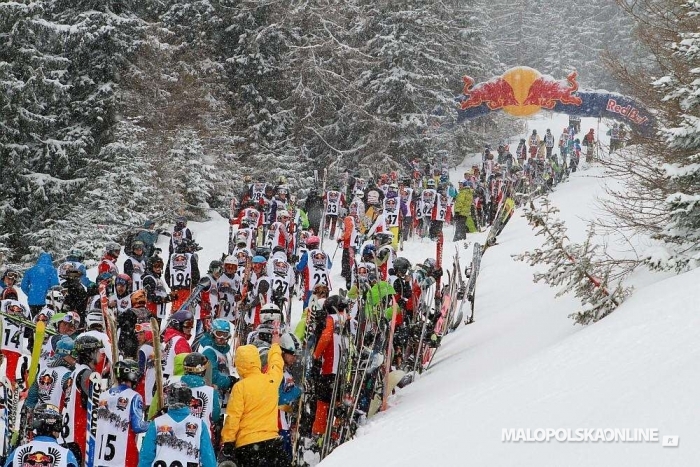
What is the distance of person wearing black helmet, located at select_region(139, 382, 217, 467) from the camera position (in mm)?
5547

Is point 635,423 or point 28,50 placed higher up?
point 28,50

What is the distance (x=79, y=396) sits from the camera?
Answer: 22.4ft

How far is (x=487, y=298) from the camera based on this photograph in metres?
15.8

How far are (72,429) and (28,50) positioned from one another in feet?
67.6

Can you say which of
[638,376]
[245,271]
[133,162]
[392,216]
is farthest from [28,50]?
[638,376]

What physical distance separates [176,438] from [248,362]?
0.99 metres

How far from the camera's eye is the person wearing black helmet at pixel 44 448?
5191 millimetres

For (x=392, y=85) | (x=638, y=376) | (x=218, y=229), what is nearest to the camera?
(x=638, y=376)

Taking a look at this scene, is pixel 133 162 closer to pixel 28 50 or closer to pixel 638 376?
pixel 28 50

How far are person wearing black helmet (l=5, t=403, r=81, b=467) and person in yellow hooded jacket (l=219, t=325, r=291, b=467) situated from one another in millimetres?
1340

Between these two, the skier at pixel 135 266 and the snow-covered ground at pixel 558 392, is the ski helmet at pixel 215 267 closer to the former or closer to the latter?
the skier at pixel 135 266

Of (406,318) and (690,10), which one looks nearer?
(690,10)

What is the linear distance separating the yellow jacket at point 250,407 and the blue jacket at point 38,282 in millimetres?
7244

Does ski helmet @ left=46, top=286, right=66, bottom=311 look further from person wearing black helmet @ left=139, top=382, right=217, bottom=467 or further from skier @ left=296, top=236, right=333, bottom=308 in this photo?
person wearing black helmet @ left=139, top=382, right=217, bottom=467
